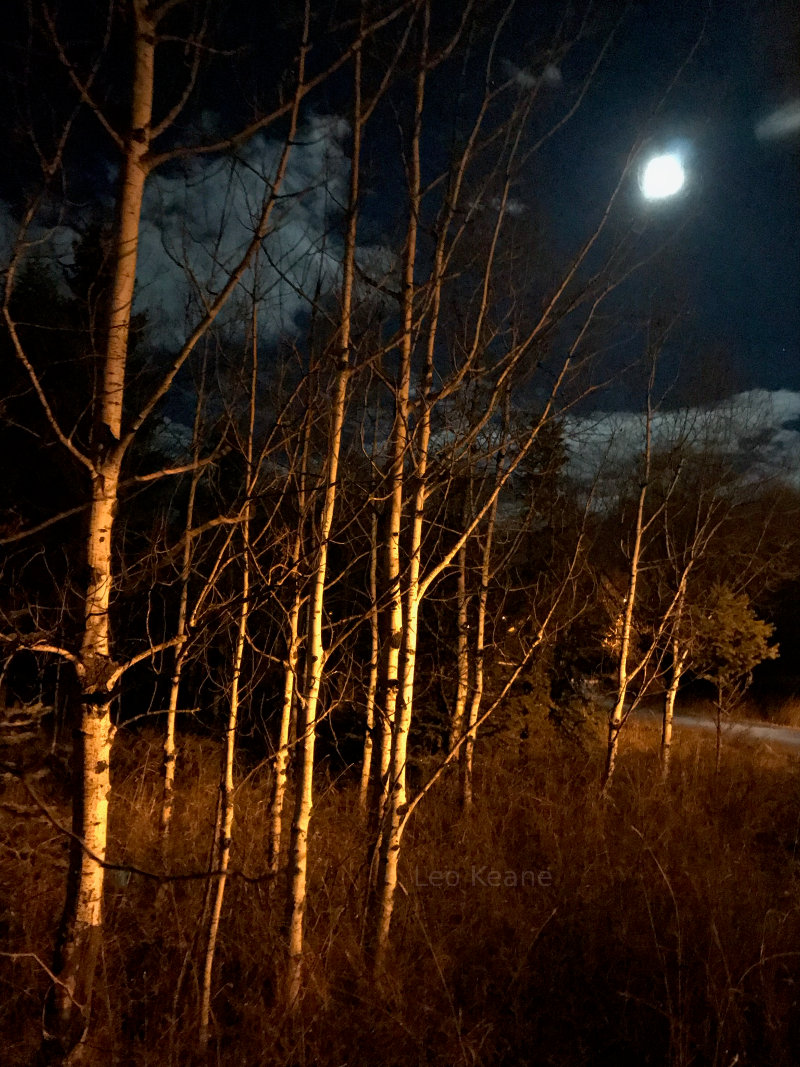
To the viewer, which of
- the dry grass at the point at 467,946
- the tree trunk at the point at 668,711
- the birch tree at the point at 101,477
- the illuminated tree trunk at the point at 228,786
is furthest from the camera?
the tree trunk at the point at 668,711

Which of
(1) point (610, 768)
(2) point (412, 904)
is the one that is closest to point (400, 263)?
(2) point (412, 904)

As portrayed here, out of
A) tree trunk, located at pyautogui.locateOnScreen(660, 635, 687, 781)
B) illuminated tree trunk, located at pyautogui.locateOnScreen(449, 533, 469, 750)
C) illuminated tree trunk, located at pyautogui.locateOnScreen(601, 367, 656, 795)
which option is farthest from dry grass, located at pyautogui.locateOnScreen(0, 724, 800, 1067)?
tree trunk, located at pyautogui.locateOnScreen(660, 635, 687, 781)

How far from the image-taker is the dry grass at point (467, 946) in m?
3.71

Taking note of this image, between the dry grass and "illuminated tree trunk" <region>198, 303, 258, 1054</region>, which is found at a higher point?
"illuminated tree trunk" <region>198, 303, 258, 1054</region>

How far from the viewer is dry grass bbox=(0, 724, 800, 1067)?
3.71 meters

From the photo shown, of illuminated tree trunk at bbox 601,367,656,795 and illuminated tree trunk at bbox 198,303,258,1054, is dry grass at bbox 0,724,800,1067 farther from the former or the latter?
illuminated tree trunk at bbox 601,367,656,795

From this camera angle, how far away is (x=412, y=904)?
5.04 meters

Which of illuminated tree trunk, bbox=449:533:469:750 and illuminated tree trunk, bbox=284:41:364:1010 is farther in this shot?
illuminated tree trunk, bbox=449:533:469:750

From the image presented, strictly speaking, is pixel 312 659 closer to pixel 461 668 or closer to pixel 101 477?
pixel 101 477

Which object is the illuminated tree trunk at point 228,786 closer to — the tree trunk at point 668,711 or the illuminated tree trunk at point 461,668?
the illuminated tree trunk at point 461,668

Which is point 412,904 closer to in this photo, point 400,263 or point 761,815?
point 400,263

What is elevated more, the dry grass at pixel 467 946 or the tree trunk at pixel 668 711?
the tree trunk at pixel 668 711

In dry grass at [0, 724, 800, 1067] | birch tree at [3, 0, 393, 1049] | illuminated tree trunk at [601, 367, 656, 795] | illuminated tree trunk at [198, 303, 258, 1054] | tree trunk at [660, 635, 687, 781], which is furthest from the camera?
tree trunk at [660, 635, 687, 781]

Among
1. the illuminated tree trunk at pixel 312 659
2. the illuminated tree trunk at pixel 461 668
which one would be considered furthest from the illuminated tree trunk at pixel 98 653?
the illuminated tree trunk at pixel 461 668
